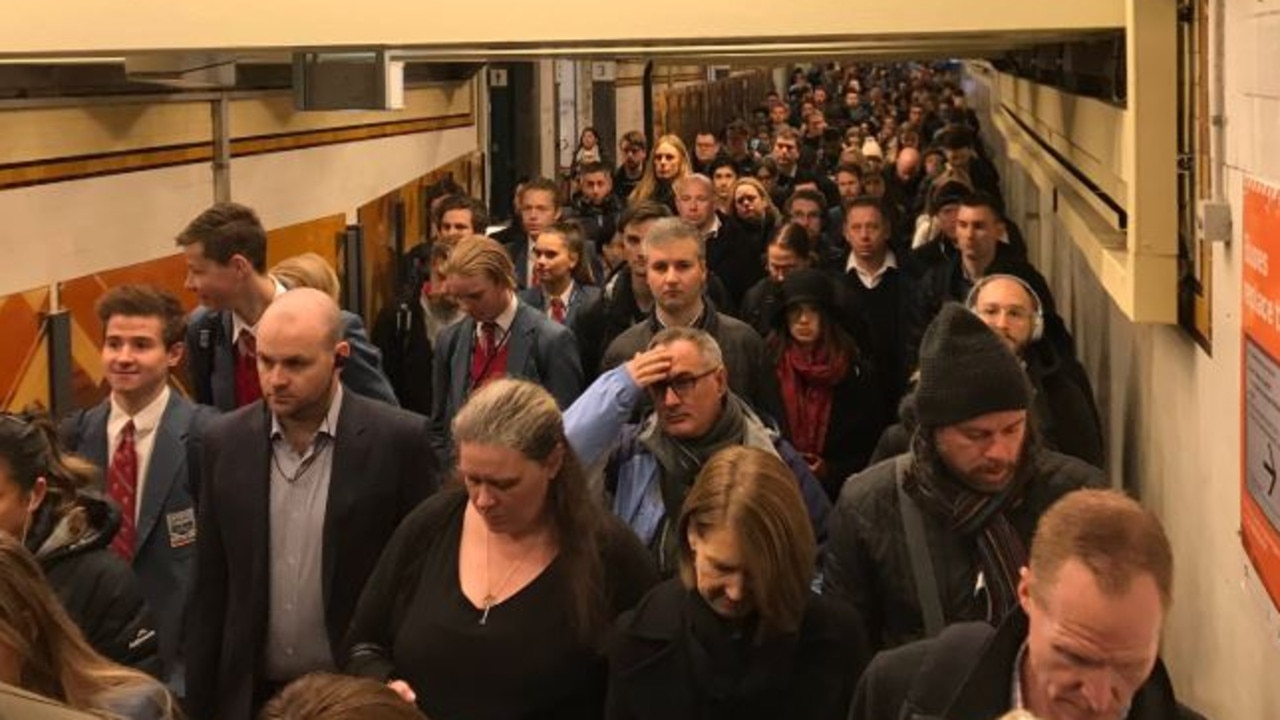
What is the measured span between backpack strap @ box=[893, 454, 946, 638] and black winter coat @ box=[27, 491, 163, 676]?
1457 millimetres

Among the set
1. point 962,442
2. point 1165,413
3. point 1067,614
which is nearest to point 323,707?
point 1067,614

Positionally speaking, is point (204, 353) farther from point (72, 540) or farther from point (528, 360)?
point (72, 540)

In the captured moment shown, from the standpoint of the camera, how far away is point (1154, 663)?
101 inches

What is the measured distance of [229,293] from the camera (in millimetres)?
5734

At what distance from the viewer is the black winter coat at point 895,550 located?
3572 mm

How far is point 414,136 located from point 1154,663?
1105cm

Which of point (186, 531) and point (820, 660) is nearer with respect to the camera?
point (820, 660)

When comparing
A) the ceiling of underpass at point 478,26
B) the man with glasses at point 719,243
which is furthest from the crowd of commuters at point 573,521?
the man with glasses at point 719,243

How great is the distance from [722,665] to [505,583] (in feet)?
1.74

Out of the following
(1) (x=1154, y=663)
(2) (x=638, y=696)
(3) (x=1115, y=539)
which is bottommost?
(2) (x=638, y=696)

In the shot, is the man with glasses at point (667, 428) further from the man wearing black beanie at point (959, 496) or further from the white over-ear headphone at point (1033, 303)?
the white over-ear headphone at point (1033, 303)

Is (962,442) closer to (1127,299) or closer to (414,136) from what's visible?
(1127,299)

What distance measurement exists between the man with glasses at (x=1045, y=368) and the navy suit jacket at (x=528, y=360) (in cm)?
136

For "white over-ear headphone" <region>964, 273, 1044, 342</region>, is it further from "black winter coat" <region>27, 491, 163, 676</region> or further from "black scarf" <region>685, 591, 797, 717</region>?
"black winter coat" <region>27, 491, 163, 676</region>
